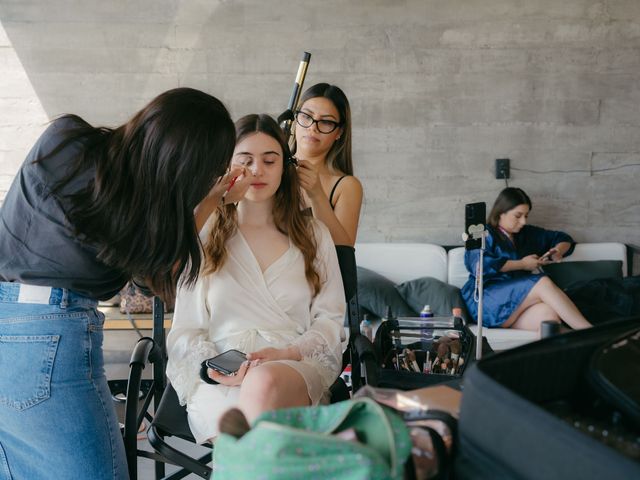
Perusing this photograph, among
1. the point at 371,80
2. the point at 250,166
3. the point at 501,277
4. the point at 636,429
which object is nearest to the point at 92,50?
the point at 371,80

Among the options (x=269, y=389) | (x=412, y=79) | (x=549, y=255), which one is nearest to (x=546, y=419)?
(x=269, y=389)

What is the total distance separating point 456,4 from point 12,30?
2715 mm

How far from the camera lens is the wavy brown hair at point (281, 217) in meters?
2.09

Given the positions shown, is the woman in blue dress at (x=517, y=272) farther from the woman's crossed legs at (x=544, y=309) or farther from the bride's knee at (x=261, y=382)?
the bride's knee at (x=261, y=382)

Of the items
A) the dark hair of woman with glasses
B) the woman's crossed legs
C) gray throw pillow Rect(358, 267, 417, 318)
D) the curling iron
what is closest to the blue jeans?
the dark hair of woman with glasses

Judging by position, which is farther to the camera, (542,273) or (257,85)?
(257,85)

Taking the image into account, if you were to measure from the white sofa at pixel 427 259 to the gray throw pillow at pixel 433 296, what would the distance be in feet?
0.73

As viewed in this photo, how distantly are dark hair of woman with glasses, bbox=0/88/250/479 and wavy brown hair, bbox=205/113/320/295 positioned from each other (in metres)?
0.59

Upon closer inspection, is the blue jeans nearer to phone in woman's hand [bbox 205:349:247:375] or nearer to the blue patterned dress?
phone in woman's hand [bbox 205:349:247:375]

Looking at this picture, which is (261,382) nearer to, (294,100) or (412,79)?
(294,100)

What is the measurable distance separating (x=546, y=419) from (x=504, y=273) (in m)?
3.25

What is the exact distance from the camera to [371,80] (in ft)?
13.4

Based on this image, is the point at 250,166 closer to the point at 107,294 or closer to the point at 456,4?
the point at 107,294

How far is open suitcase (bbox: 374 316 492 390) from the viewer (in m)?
1.83
